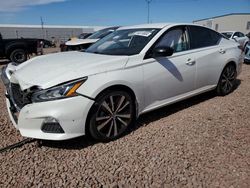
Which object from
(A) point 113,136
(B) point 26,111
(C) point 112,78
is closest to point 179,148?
(A) point 113,136

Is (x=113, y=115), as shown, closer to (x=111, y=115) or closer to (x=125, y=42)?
(x=111, y=115)

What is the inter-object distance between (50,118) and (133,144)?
3.69 feet

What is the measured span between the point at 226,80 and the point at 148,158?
10.0ft

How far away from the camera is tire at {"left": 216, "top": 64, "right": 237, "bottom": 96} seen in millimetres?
5039

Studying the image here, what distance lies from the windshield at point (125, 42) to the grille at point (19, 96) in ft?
4.61

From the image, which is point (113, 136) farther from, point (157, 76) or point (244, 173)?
point (244, 173)

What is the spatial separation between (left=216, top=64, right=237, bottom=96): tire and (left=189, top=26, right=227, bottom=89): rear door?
0.23 metres

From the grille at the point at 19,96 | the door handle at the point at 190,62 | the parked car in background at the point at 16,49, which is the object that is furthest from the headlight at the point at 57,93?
the parked car in background at the point at 16,49

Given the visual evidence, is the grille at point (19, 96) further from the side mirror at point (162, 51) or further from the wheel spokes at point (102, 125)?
the side mirror at point (162, 51)

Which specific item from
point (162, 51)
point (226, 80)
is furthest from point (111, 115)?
point (226, 80)

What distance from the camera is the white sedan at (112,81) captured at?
9.50 feet

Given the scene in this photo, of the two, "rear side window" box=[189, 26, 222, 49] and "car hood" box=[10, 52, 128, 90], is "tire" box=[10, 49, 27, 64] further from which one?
"rear side window" box=[189, 26, 222, 49]

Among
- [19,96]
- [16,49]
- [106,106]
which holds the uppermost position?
[19,96]

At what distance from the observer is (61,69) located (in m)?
3.13
